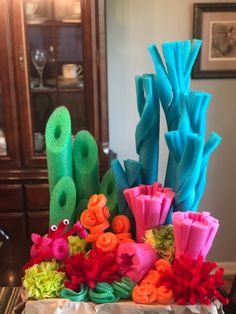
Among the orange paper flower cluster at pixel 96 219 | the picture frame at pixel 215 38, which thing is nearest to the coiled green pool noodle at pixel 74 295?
the orange paper flower cluster at pixel 96 219

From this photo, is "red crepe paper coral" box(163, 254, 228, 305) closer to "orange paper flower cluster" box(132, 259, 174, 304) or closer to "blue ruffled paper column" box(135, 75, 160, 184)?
"orange paper flower cluster" box(132, 259, 174, 304)

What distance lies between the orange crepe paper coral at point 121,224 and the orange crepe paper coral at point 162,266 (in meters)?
0.11

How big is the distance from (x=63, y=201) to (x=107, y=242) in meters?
0.15

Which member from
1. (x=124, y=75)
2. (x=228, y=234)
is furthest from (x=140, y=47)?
(x=228, y=234)

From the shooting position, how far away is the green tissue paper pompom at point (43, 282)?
2.23 ft

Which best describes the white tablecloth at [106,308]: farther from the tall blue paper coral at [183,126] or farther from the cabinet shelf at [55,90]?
the cabinet shelf at [55,90]

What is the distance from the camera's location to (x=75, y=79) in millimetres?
2082

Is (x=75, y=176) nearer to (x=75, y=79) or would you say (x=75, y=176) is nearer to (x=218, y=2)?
(x=75, y=79)

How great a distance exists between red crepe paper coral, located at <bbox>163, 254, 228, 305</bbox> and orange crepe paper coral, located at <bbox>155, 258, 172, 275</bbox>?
0.7 inches

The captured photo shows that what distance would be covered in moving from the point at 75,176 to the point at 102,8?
51.1 inches

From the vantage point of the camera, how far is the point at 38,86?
209 cm

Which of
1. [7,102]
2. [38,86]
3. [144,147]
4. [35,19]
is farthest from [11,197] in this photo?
[144,147]

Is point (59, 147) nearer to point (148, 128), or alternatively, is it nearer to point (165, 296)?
point (148, 128)

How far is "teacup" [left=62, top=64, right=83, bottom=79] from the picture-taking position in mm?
2062
